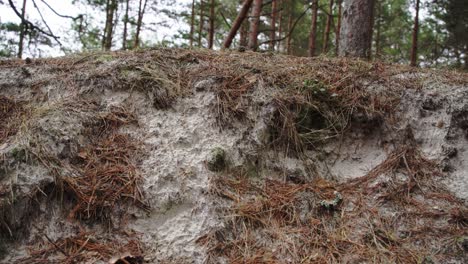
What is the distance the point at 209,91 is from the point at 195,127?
17.3 inches

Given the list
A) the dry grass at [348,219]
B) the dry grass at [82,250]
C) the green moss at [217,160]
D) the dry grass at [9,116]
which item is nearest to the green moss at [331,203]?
the dry grass at [348,219]

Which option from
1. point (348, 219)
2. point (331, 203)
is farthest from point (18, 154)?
point (348, 219)

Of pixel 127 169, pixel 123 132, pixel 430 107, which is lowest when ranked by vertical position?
pixel 127 169

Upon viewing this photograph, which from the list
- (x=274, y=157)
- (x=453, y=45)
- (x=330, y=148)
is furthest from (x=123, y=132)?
(x=453, y=45)

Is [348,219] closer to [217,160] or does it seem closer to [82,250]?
[217,160]

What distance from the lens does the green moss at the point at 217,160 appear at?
281 centimetres

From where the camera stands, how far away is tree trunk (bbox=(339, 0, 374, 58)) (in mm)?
4711

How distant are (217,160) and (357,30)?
9.91ft

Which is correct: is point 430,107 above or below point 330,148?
above

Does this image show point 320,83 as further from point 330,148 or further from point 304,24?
point 304,24

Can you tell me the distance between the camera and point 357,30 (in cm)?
474

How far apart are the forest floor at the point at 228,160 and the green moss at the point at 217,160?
0.02 metres

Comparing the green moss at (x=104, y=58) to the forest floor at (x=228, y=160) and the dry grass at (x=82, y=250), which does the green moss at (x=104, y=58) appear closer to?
the forest floor at (x=228, y=160)

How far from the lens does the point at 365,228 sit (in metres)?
2.57
